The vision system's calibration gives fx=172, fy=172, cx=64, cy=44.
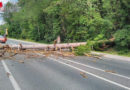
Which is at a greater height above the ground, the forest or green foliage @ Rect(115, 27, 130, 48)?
the forest

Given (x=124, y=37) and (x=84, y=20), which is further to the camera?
(x=84, y=20)

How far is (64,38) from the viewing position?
1367 inches

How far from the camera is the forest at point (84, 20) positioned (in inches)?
713

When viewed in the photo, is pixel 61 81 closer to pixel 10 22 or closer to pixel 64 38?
pixel 64 38

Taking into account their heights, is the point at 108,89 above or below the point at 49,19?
below

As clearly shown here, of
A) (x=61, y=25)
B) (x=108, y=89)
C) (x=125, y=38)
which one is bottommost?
(x=108, y=89)

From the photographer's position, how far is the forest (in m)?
18.1

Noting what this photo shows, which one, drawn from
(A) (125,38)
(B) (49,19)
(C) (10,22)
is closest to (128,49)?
(A) (125,38)

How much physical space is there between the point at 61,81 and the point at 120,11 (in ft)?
43.4

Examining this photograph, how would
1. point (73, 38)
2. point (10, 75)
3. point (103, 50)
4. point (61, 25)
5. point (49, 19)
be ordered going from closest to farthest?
point (10, 75), point (103, 50), point (73, 38), point (61, 25), point (49, 19)

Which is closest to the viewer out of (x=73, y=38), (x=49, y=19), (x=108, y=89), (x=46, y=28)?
(x=108, y=89)

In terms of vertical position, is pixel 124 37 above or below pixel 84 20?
below

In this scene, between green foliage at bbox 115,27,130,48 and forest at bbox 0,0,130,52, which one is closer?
green foliage at bbox 115,27,130,48

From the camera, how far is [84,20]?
1100 inches
